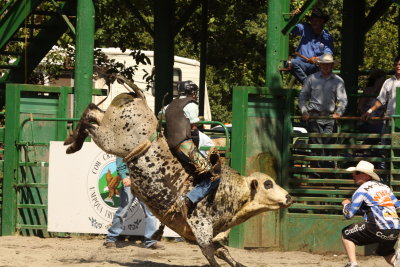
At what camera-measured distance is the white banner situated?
1462 cm

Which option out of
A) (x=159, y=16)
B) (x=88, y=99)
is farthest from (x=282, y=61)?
(x=159, y=16)

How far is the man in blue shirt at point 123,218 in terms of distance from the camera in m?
14.0

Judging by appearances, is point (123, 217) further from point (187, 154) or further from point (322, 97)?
point (322, 97)

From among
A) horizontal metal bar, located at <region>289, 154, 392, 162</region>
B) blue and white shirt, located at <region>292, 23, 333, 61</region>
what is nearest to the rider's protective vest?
horizontal metal bar, located at <region>289, 154, 392, 162</region>

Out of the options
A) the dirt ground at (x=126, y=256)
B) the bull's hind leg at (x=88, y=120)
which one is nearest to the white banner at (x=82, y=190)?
the dirt ground at (x=126, y=256)

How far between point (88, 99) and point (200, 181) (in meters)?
4.17

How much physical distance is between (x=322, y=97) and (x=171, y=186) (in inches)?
124

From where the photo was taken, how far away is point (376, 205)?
1141 centimetres

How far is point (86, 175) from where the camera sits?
14.7m

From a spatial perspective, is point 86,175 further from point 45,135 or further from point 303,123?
point 303,123

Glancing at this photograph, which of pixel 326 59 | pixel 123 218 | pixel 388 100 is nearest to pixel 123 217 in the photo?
pixel 123 218

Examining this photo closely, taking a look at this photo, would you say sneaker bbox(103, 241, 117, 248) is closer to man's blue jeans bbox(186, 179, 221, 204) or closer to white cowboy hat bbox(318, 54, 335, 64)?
man's blue jeans bbox(186, 179, 221, 204)

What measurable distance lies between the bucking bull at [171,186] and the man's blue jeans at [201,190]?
9 cm

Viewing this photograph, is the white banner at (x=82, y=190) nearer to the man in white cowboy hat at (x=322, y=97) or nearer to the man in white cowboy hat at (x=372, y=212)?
the man in white cowboy hat at (x=322, y=97)
